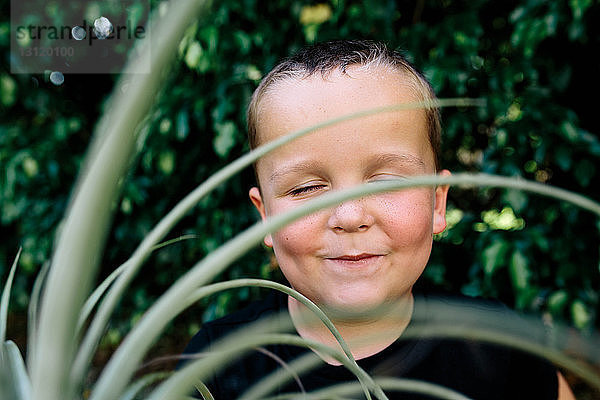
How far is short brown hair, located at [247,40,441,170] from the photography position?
0.63 metres

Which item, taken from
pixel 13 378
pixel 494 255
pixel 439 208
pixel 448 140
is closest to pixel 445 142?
pixel 448 140

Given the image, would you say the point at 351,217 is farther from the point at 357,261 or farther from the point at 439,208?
the point at 439,208

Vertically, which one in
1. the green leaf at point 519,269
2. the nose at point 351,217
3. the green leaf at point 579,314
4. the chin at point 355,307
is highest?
the nose at point 351,217

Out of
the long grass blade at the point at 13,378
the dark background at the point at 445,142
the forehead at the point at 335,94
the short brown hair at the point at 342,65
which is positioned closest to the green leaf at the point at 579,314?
the dark background at the point at 445,142

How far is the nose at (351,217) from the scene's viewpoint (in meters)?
0.56

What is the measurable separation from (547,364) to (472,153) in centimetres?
83

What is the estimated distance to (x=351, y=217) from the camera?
557 mm

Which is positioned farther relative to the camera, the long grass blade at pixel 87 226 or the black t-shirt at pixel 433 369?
the black t-shirt at pixel 433 369

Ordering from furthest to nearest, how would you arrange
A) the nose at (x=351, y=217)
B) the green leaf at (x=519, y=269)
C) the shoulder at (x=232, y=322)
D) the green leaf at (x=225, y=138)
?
the green leaf at (x=225, y=138) → the green leaf at (x=519, y=269) → the shoulder at (x=232, y=322) → the nose at (x=351, y=217)

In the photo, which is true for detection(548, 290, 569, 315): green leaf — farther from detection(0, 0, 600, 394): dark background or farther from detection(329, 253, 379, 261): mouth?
detection(329, 253, 379, 261): mouth

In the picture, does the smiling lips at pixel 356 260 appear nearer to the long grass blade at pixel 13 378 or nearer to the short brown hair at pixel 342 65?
the short brown hair at pixel 342 65

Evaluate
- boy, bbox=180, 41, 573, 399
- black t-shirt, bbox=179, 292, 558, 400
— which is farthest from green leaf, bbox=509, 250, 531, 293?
boy, bbox=180, 41, 573, 399

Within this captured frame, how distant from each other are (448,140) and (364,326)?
33.6 inches

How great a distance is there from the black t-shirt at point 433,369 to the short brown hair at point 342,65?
261mm
